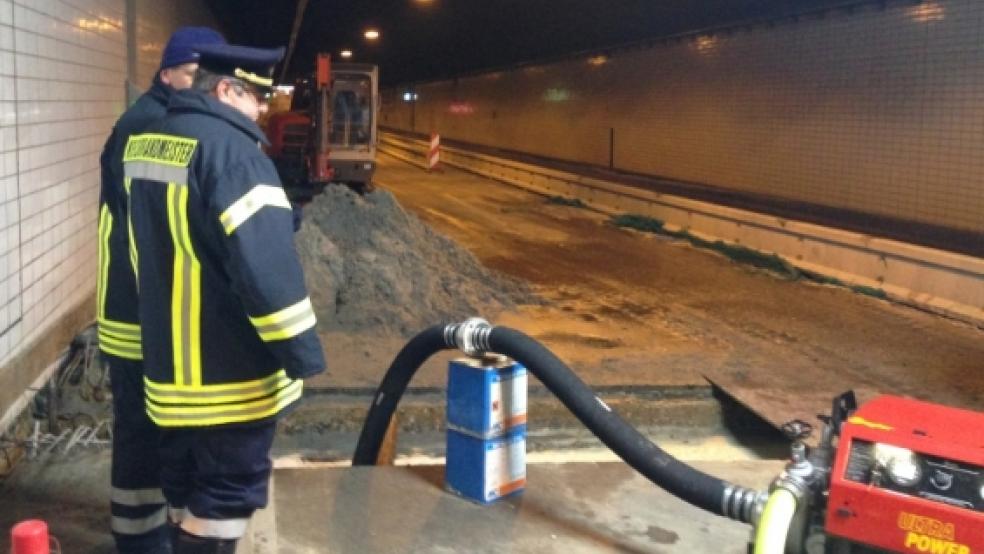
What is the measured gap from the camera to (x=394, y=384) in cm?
506

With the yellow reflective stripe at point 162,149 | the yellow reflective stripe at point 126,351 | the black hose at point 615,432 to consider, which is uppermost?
the yellow reflective stripe at point 162,149

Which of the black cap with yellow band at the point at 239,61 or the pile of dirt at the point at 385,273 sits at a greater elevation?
the black cap with yellow band at the point at 239,61

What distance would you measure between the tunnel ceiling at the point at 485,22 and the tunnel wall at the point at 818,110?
0.68 metres

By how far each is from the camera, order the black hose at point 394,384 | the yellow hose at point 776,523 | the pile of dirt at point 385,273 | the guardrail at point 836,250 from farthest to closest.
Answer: the guardrail at point 836,250
the pile of dirt at point 385,273
the black hose at point 394,384
the yellow hose at point 776,523

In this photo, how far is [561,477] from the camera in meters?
5.12

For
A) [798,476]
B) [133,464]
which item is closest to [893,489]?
[798,476]

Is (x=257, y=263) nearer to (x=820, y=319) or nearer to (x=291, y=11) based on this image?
(x=820, y=319)

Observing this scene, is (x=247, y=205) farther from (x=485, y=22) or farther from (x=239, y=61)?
(x=485, y=22)

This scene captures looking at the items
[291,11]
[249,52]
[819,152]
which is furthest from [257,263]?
[291,11]

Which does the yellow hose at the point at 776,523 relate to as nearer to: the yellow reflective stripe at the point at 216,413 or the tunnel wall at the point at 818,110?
the yellow reflective stripe at the point at 216,413

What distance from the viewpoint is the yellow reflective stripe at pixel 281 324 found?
122 inches

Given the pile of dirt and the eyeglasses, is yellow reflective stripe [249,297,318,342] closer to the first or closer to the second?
the eyeglasses

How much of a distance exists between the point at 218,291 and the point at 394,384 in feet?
6.32

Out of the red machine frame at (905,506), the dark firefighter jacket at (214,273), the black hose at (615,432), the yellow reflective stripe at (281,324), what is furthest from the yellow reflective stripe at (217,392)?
the red machine frame at (905,506)
